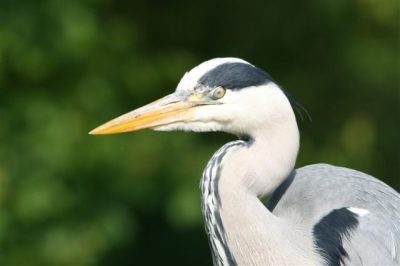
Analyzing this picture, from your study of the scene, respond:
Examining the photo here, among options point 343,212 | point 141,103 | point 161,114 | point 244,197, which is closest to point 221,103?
point 161,114

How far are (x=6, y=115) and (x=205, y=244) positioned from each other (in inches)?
74.7

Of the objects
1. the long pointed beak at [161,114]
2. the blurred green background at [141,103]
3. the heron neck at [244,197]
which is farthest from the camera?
the blurred green background at [141,103]

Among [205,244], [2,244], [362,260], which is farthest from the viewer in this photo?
[205,244]

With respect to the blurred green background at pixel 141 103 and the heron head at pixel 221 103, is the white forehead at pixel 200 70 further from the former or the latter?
the blurred green background at pixel 141 103

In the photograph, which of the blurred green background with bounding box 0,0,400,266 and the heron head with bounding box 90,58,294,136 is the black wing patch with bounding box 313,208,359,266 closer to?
the heron head with bounding box 90,58,294,136

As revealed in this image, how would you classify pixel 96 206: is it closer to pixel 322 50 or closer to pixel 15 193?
pixel 15 193

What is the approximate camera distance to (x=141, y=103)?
17.2 ft

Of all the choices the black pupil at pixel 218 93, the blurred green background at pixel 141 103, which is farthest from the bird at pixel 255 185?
the blurred green background at pixel 141 103

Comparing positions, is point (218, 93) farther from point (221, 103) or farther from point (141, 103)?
point (141, 103)

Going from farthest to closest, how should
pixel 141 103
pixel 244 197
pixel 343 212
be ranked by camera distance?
pixel 141 103, pixel 343 212, pixel 244 197

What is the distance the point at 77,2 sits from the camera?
4.84 metres

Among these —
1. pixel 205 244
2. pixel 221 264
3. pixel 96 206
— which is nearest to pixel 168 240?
pixel 205 244

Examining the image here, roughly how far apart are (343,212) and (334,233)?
89 mm

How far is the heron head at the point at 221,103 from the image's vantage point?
8.15ft
